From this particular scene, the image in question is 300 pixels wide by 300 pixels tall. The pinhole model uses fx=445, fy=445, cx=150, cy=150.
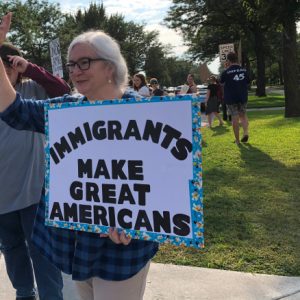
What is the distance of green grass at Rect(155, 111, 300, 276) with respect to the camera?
3.73 m

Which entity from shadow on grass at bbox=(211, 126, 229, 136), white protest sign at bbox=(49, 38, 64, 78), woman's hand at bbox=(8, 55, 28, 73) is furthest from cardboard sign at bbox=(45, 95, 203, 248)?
shadow on grass at bbox=(211, 126, 229, 136)

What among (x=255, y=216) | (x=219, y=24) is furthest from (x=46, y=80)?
(x=219, y=24)

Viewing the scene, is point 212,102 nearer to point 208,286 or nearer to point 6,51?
point 208,286

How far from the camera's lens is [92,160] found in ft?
6.50

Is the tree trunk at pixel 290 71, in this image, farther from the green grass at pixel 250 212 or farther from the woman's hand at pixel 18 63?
the woman's hand at pixel 18 63

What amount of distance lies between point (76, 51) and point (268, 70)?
88363 mm

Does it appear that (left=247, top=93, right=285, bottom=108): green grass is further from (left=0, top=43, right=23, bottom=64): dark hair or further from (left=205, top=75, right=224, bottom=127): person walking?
(left=0, top=43, right=23, bottom=64): dark hair

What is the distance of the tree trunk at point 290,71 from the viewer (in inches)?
557

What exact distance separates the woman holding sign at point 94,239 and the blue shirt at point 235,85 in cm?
730

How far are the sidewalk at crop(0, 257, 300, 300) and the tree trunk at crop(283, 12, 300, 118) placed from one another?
11592mm

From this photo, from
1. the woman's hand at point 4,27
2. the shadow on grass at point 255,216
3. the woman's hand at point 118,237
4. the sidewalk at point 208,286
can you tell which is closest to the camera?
the woman's hand at point 118,237

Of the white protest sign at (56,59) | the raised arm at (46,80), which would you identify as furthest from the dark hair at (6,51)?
the white protest sign at (56,59)

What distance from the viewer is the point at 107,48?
81.5 inches

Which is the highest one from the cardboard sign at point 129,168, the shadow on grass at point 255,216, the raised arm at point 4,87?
the raised arm at point 4,87
